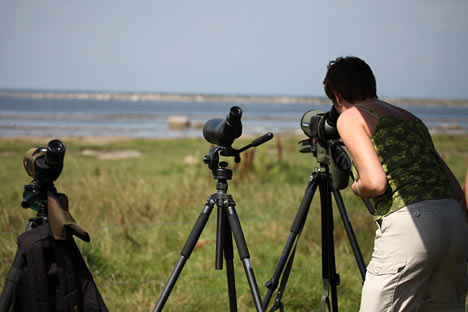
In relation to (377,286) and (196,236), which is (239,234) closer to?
(196,236)

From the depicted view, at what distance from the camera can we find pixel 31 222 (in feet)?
7.56

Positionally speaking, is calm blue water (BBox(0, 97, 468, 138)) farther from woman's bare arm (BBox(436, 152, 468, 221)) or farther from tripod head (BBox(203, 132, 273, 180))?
woman's bare arm (BBox(436, 152, 468, 221))

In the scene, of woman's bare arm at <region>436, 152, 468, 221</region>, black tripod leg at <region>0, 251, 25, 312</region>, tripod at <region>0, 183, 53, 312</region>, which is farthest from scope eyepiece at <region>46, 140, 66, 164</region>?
woman's bare arm at <region>436, 152, 468, 221</region>

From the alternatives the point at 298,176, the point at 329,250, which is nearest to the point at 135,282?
the point at 329,250

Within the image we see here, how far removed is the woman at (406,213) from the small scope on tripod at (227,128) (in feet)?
1.67

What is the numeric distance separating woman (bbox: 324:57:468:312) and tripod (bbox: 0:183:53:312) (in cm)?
131

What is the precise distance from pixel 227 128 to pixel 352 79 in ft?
2.03

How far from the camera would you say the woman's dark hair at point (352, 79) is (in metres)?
2.26

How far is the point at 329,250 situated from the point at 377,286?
82cm

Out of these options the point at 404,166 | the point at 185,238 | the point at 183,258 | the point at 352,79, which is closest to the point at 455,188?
the point at 404,166

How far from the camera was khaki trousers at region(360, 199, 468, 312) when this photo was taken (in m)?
2.06

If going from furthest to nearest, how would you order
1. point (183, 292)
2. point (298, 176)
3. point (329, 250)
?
point (298, 176) < point (183, 292) < point (329, 250)

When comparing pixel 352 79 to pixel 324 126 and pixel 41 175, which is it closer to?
pixel 324 126

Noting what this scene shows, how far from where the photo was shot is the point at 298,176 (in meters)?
8.80
